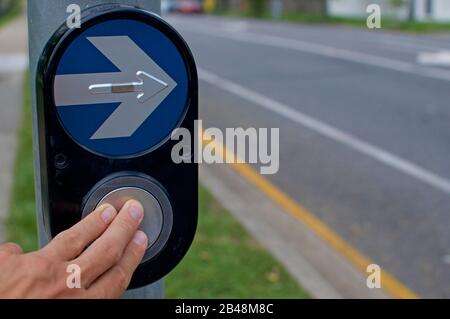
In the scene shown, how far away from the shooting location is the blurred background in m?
4.45

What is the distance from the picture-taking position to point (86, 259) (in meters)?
1.32

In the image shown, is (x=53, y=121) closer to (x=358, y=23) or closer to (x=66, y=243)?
(x=66, y=243)

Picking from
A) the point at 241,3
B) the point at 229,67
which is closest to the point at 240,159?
the point at 229,67

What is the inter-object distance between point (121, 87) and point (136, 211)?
25 cm

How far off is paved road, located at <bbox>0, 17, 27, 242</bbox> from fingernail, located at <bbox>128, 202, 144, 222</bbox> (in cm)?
337

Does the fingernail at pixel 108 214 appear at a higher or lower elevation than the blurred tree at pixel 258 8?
higher

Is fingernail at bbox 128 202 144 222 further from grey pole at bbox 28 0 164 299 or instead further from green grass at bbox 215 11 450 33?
green grass at bbox 215 11 450 33

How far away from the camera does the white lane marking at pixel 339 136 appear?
6711 millimetres

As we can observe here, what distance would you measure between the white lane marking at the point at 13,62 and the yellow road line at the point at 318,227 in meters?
8.70

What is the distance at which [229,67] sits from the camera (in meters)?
15.3

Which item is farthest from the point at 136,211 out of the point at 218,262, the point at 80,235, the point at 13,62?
the point at 13,62

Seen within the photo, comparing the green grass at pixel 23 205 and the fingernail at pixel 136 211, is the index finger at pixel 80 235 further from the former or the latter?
the green grass at pixel 23 205

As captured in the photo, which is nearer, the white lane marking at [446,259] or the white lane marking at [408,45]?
the white lane marking at [446,259]

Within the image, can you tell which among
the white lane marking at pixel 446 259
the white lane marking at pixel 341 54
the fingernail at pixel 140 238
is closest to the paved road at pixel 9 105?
the white lane marking at pixel 446 259
